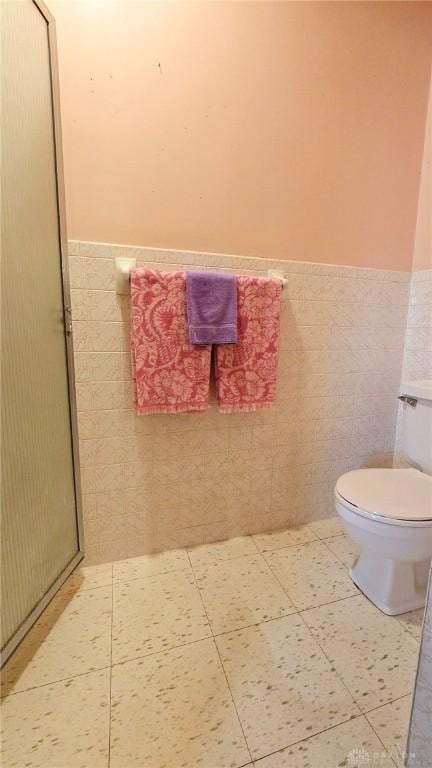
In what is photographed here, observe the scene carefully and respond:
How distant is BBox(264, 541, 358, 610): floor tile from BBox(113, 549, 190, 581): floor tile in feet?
1.20

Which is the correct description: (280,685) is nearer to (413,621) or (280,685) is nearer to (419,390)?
(413,621)

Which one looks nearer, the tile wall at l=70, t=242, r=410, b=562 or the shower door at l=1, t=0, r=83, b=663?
the shower door at l=1, t=0, r=83, b=663

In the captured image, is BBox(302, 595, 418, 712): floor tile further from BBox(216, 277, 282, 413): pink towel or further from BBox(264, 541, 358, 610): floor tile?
BBox(216, 277, 282, 413): pink towel

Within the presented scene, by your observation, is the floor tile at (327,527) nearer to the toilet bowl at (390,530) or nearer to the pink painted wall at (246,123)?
the toilet bowl at (390,530)

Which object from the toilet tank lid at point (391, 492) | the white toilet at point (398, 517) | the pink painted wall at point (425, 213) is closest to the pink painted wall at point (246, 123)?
the pink painted wall at point (425, 213)

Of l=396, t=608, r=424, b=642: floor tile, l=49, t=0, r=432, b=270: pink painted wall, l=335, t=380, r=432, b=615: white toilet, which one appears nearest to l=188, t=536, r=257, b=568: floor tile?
l=335, t=380, r=432, b=615: white toilet

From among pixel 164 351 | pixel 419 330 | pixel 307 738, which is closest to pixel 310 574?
pixel 307 738

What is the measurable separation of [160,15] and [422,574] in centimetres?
211

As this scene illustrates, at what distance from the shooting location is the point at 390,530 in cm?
106

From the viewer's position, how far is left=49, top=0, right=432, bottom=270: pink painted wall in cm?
112

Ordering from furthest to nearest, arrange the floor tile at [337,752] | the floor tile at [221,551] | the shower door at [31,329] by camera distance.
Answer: the floor tile at [221,551] → the shower door at [31,329] → the floor tile at [337,752]

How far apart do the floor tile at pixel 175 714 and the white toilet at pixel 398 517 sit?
61 centimetres

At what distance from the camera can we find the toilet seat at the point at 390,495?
3.47 feet

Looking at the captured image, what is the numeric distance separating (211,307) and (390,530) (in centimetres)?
94
